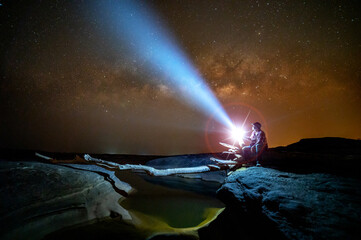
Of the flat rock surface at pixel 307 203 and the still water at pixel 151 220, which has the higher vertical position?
the flat rock surface at pixel 307 203

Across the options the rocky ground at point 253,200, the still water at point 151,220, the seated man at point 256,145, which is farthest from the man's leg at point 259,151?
the still water at point 151,220

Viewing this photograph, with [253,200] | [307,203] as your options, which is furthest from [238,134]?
[307,203]

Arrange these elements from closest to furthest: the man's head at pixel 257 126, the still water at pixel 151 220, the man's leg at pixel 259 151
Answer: the still water at pixel 151 220 → the man's leg at pixel 259 151 → the man's head at pixel 257 126

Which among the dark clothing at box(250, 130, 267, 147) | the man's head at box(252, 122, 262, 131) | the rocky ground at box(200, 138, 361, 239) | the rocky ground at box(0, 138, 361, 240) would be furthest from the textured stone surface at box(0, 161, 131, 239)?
the man's head at box(252, 122, 262, 131)

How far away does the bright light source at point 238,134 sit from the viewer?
382 inches

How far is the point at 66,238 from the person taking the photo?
4.53 m

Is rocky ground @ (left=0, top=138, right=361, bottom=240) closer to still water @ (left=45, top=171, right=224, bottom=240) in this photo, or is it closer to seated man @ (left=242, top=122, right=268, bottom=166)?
still water @ (left=45, top=171, right=224, bottom=240)

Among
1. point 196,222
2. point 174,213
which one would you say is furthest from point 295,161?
point 174,213

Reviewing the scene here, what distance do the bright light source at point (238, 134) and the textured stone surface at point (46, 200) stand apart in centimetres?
748

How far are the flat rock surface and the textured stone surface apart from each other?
5.28m

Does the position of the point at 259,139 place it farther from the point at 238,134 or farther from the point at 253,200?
the point at 253,200

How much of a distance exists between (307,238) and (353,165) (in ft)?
11.8

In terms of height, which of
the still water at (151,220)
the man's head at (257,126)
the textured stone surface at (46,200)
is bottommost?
the still water at (151,220)

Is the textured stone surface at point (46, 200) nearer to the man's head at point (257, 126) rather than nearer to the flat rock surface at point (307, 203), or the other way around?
the flat rock surface at point (307, 203)
